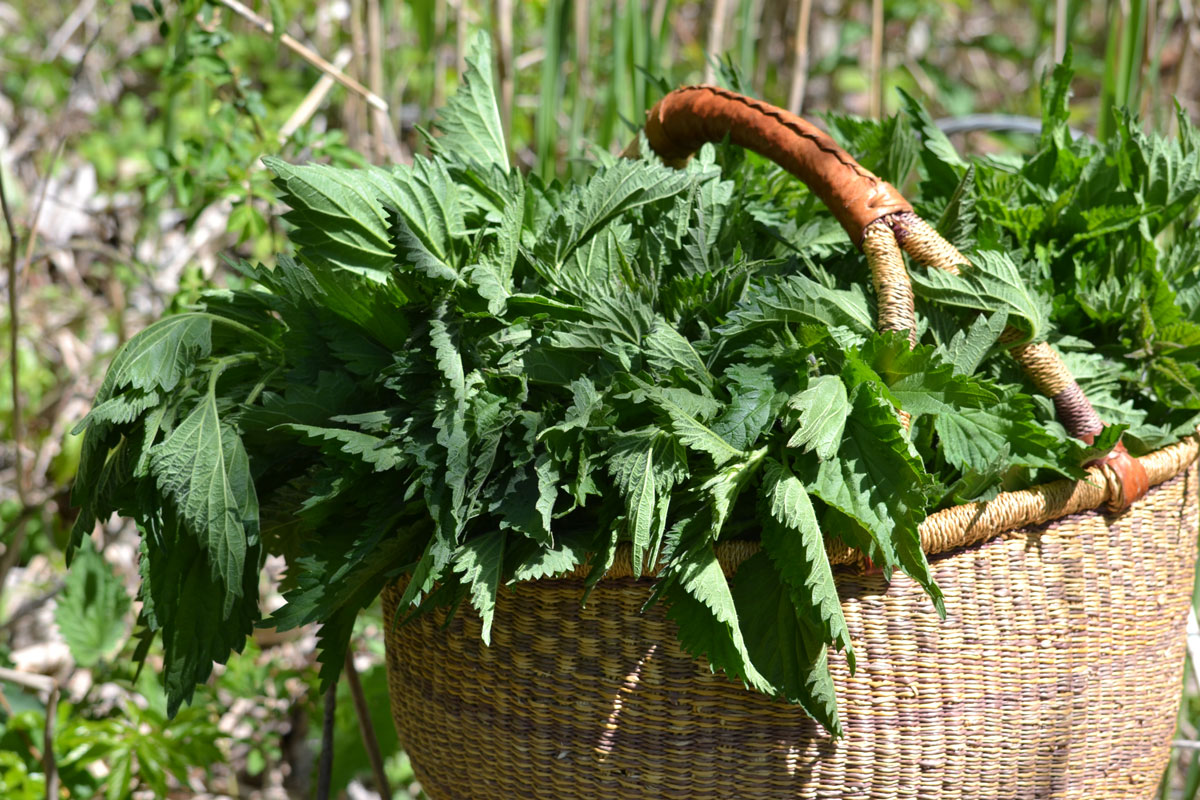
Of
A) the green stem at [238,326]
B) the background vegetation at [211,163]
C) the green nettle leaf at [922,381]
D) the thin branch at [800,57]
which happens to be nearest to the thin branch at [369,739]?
the background vegetation at [211,163]

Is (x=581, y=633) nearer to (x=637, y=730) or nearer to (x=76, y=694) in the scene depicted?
(x=637, y=730)

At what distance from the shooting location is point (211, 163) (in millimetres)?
1137

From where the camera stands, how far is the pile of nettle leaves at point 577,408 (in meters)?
0.61

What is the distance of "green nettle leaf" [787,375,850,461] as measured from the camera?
58 cm

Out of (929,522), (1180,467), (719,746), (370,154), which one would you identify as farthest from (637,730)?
(370,154)

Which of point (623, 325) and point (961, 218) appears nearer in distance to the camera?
point (623, 325)

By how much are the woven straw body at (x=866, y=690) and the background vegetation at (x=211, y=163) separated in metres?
0.33

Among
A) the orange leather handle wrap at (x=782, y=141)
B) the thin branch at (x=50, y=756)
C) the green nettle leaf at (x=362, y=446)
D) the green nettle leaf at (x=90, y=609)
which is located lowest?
the thin branch at (x=50, y=756)

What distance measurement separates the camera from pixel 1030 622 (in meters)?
0.68

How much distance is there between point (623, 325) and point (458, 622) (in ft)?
0.75

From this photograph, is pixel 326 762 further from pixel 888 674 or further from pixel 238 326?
pixel 888 674

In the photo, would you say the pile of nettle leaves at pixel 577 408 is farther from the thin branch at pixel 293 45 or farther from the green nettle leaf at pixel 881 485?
the thin branch at pixel 293 45

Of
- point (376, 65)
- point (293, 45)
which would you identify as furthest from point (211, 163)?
point (376, 65)

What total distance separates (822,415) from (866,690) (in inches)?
7.2
